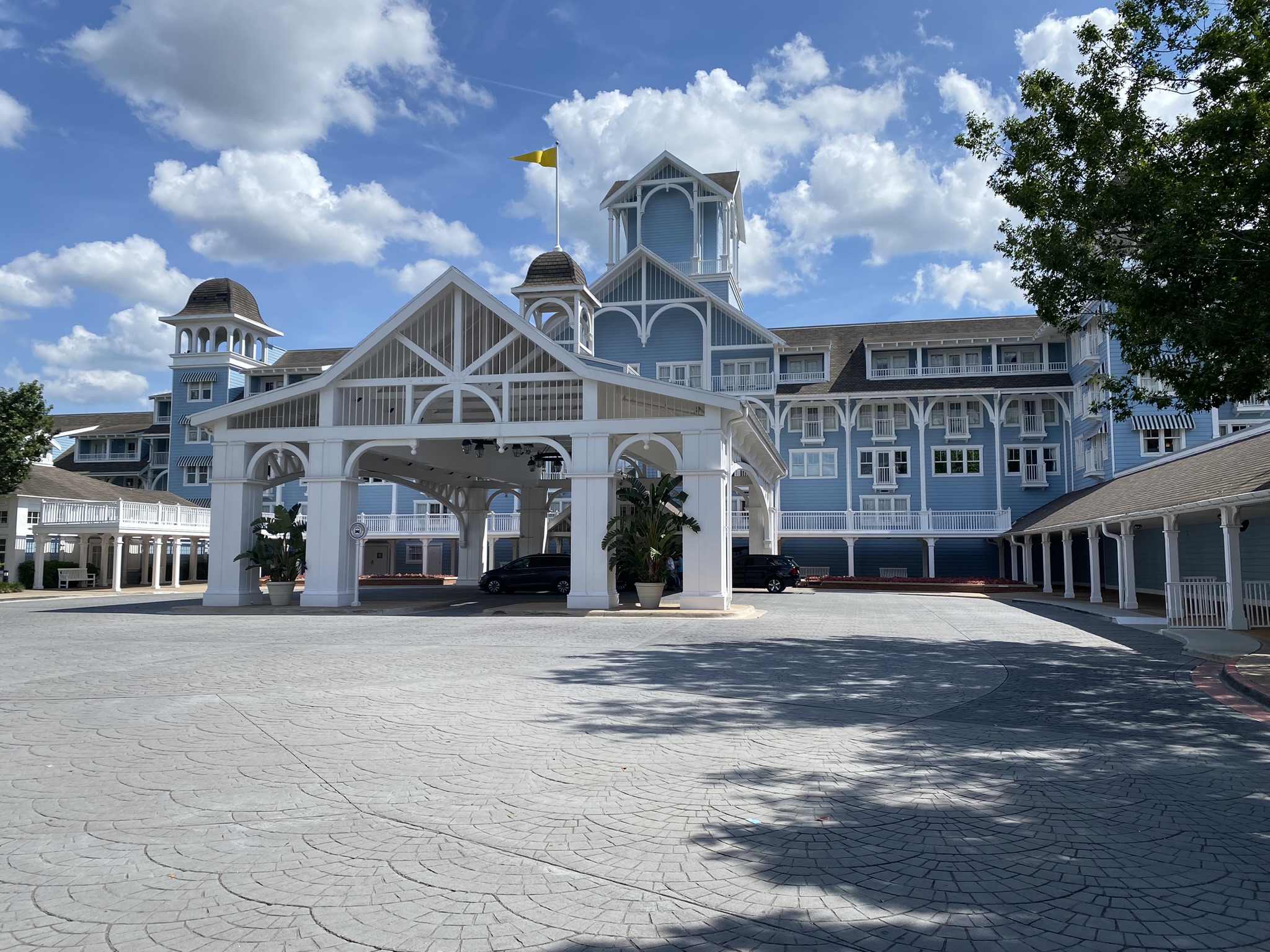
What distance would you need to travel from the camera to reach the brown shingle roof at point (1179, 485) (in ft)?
60.9

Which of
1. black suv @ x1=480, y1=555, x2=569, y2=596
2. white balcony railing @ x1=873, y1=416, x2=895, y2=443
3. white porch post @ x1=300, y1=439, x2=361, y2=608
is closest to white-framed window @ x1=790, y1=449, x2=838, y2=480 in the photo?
white balcony railing @ x1=873, y1=416, x2=895, y2=443

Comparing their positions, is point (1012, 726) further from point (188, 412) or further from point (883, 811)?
point (188, 412)

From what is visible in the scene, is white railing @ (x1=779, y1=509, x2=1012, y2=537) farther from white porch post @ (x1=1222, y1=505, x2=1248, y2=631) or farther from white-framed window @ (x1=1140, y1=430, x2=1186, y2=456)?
white porch post @ (x1=1222, y1=505, x2=1248, y2=631)

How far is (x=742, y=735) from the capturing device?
8.14 m

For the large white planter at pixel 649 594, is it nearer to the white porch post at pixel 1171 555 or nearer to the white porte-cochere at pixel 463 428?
the white porte-cochere at pixel 463 428

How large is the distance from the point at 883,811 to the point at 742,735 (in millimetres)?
2390

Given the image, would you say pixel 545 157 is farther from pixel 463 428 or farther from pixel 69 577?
pixel 69 577

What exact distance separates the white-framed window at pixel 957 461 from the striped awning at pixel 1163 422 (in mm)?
8822

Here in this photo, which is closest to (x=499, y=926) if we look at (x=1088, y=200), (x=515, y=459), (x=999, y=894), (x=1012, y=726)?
(x=999, y=894)

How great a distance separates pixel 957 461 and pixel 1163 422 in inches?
399

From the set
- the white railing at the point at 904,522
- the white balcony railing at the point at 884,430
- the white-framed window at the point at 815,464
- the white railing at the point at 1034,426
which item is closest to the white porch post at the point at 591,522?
the white railing at the point at 904,522

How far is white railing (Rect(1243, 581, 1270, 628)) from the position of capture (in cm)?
1888

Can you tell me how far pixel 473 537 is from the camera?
136ft

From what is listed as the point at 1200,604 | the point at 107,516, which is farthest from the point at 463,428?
the point at 107,516
